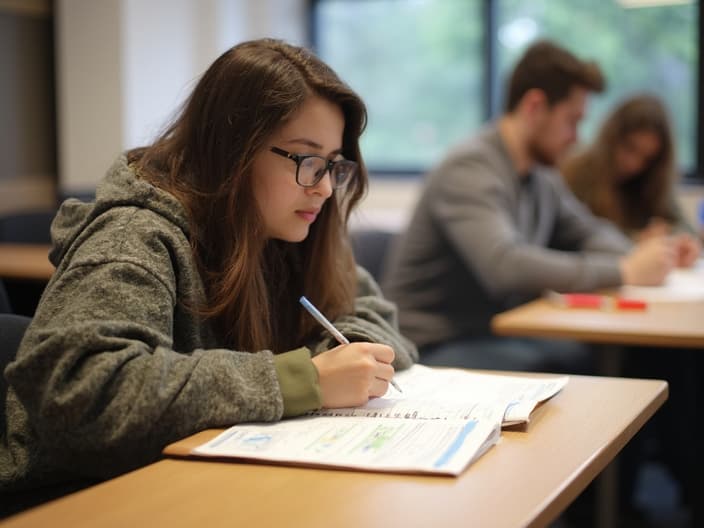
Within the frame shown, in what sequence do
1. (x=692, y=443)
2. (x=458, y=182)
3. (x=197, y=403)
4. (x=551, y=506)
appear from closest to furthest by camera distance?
(x=551, y=506), (x=197, y=403), (x=458, y=182), (x=692, y=443)

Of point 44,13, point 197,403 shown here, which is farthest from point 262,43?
point 44,13

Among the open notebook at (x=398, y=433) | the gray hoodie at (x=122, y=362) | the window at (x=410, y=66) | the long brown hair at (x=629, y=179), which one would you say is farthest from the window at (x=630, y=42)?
the gray hoodie at (x=122, y=362)

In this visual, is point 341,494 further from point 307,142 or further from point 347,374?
point 307,142

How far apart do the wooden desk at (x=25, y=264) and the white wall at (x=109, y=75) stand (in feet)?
5.22

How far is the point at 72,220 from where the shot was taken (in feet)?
4.56

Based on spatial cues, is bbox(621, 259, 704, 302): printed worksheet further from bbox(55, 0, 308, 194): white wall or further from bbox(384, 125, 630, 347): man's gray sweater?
bbox(55, 0, 308, 194): white wall

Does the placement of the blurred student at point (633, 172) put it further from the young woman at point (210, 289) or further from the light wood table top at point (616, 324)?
the young woman at point (210, 289)

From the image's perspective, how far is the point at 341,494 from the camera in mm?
992

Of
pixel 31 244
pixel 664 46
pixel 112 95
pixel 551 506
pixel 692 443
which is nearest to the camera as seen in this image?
pixel 551 506

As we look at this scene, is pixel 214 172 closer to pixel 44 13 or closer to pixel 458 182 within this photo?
pixel 458 182

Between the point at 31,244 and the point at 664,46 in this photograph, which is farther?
the point at 664,46

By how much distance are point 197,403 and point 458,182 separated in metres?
1.68

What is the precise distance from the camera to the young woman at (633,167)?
3.63 m

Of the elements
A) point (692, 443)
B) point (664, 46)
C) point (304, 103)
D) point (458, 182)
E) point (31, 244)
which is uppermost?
point (664, 46)
